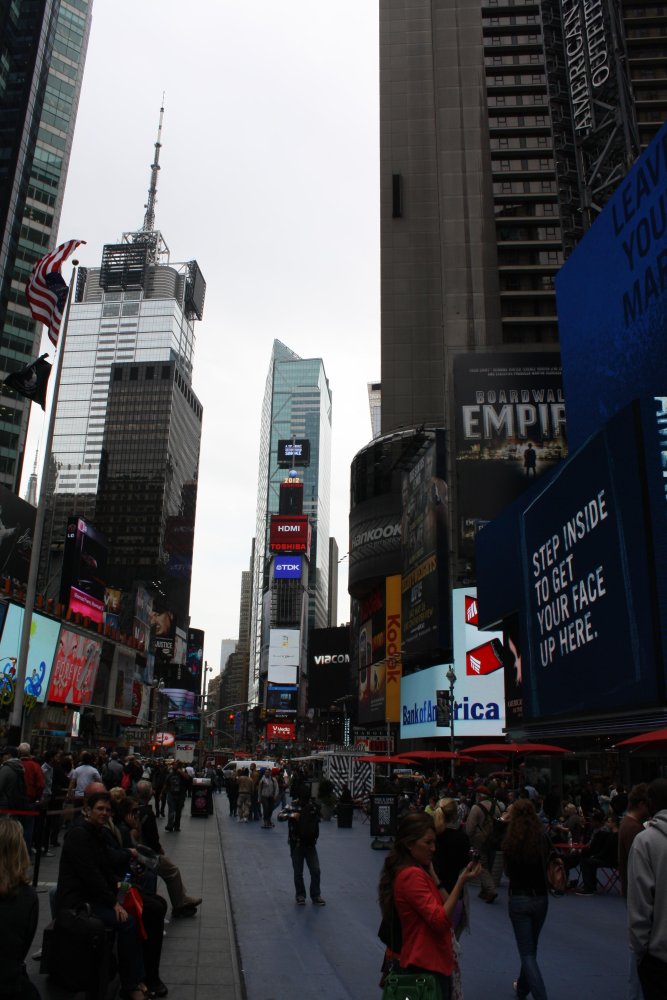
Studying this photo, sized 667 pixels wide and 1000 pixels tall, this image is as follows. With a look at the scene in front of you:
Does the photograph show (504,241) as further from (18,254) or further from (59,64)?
(59,64)

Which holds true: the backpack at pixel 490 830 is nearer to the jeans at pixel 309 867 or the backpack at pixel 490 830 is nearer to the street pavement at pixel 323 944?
the street pavement at pixel 323 944

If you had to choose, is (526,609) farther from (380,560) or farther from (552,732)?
(380,560)

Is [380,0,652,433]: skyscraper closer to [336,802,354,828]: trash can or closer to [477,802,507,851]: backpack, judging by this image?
[336,802,354,828]: trash can

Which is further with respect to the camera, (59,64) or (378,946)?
(59,64)

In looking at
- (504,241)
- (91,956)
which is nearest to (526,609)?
(91,956)

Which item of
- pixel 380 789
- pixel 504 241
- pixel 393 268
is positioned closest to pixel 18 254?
pixel 393 268

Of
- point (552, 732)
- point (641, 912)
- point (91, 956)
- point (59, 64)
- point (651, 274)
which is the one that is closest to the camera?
point (641, 912)

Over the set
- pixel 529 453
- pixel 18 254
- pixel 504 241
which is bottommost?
pixel 529 453

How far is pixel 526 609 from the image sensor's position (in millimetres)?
28891

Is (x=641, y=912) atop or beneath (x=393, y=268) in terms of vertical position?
beneath

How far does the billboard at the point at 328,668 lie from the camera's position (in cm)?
12106

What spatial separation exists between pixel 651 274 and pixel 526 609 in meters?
12.0

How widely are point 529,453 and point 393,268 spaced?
39773mm

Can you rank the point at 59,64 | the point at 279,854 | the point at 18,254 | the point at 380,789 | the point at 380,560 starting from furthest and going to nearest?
the point at 59,64
the point at 18,254
the point at 380,560
the point at 380,789
the point at 279,854
